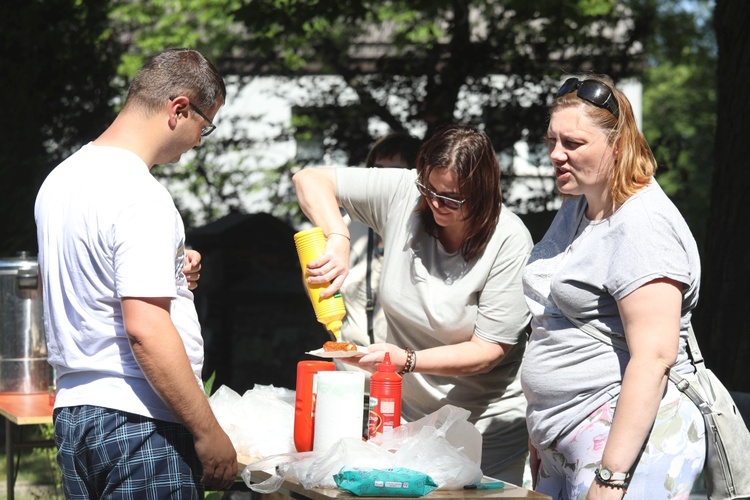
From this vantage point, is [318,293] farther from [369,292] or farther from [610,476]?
[369,292]

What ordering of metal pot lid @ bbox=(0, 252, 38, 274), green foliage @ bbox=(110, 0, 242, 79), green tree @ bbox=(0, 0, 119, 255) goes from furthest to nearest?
1. green foliage @ bbox=(110, 0, 242, 79)
2. green tree @ bbox=(0, 0, 119, 255)
3. metal pot lid @ bbox=(0, 252, 38, 274)

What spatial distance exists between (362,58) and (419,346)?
4998mm

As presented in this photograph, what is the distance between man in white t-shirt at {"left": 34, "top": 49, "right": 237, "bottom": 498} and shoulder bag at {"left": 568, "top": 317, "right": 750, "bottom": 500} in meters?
1.05

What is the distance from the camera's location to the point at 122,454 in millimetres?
2344

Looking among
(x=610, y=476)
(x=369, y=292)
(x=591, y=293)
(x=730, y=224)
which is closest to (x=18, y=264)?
(x=369, y=292)

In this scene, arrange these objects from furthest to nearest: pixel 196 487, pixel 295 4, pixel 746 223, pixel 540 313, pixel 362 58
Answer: pixel 362 58 < pixel 295 4 < pixel 746 223 < pixel 540 313 < pixel 196 487

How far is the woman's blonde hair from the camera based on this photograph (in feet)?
8.33

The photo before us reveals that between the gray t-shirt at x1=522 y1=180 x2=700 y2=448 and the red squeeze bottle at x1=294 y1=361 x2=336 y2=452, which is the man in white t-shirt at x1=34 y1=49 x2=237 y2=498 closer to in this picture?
the red squeeze bottle at x1=294 y1=361 x2=336 y2=452

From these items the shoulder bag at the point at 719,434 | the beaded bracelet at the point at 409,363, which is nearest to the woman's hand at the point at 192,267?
the beaded bracelet at the point at 409,363

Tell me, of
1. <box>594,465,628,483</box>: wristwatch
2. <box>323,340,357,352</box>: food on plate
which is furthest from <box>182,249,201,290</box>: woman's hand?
<box>594,465,628,483</box>: wristwatch

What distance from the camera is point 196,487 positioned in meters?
2.46

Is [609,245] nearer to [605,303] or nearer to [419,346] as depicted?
[605,303]

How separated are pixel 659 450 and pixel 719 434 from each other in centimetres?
17

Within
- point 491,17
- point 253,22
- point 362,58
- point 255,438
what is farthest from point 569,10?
point 255,438
